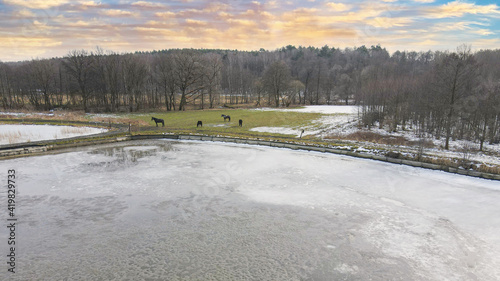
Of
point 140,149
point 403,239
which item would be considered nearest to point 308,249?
point 403,239

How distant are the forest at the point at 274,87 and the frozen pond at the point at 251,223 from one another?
18704mm

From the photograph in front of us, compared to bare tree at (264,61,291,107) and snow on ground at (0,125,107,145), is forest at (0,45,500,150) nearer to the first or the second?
bare tree at (264,61,291,107)

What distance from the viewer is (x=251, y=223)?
853cm

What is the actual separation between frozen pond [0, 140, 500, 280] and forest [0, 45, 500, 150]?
18.7 m

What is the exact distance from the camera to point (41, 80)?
2136 inches

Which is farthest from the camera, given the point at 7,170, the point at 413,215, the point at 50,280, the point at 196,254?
the point at 7,170

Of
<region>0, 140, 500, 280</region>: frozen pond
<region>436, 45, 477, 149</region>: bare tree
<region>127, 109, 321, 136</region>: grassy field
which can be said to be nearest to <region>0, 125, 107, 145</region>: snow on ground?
<region>127, 109, 321, 136</region>: grassy field

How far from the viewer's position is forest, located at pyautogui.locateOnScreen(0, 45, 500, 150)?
2773cm

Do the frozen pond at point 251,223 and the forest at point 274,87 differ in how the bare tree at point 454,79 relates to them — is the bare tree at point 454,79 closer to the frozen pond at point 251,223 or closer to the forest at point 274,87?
the forest at point 274,87

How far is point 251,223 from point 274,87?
55596 mm

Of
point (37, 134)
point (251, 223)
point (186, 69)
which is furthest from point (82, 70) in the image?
point (251, 223)

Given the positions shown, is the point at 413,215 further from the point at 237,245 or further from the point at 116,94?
the point at 116,94

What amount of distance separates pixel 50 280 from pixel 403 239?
9035 millimetres

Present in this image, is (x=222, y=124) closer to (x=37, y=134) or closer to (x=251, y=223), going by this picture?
(x=37, y=134)
